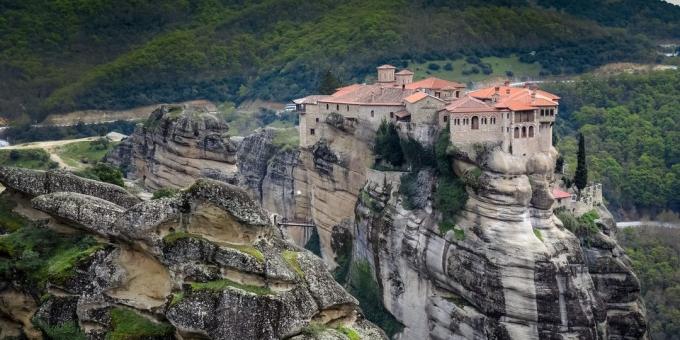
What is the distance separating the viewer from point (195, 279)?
20766 millimetres

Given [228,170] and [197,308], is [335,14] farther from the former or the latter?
[197,308]

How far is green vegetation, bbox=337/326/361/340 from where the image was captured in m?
21.3

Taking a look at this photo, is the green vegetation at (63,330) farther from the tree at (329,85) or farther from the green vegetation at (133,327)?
the tree at (329,85)

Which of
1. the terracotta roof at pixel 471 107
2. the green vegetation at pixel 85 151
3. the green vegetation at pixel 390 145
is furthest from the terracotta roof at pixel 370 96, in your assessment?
the green vegetation at pixel 85 151

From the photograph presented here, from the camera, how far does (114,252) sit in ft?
74.7

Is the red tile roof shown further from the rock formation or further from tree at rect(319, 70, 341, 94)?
the rock formation

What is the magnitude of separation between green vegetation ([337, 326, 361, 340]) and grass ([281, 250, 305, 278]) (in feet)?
5.12

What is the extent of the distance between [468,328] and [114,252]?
92.3 ft

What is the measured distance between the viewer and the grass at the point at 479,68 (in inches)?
3875

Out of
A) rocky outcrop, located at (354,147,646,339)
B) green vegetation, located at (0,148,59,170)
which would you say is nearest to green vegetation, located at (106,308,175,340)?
rocky outcrop, located at (354,147,646,339)

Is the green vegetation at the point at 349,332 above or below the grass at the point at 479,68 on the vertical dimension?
above

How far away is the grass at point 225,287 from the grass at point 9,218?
8089mm

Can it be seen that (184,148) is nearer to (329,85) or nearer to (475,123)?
(329,85)

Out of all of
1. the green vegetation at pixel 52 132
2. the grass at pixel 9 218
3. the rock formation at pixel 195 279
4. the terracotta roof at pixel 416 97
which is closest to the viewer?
the rock formation at pixel 195 279
